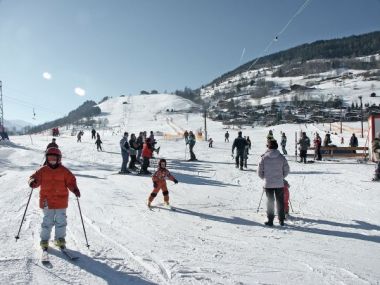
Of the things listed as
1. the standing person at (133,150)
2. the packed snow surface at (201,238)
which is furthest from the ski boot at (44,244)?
the standing person at (133,150)

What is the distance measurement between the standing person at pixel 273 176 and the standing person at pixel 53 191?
12.6 ft

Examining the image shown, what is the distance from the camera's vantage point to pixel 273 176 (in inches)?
319

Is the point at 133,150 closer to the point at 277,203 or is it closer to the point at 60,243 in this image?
the point at 277,203

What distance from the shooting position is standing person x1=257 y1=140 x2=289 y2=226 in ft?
26.3

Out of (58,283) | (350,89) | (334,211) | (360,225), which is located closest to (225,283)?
(58,283)

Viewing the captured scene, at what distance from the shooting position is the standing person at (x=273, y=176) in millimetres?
8023

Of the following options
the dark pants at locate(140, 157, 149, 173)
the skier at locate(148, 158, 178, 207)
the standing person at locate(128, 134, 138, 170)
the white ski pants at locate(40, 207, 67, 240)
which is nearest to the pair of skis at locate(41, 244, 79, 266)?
the white ski pants at locate(40, 207, 67, 240)

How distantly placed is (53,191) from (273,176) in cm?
426

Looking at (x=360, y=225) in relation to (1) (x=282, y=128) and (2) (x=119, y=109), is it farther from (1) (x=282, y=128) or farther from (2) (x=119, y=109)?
(2) (x=119, y=109)

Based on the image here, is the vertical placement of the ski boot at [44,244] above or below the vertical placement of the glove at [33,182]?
below

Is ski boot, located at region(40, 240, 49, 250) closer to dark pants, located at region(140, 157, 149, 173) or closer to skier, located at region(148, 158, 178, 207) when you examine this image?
skier, located at region(148, 158, 178, 207)

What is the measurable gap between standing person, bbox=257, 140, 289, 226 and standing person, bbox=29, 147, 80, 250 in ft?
12.6

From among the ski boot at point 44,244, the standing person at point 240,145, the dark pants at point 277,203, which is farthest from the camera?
the standing person at point 240,145

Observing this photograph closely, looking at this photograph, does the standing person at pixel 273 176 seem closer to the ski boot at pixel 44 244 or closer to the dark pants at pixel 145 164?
the ski boot at pixel 44 244
